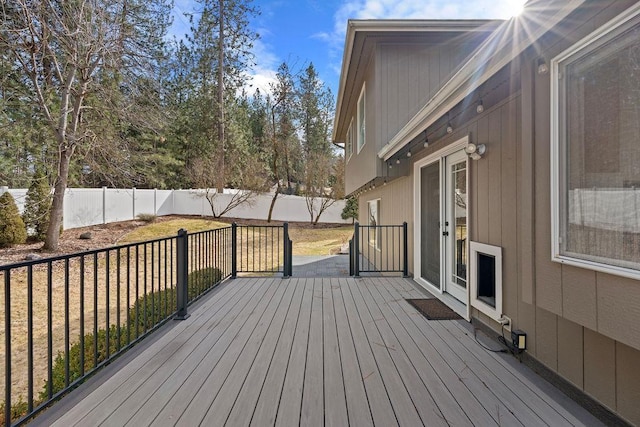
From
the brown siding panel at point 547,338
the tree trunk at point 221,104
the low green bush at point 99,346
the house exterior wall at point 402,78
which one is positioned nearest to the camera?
the brown siding panel at point 547,338

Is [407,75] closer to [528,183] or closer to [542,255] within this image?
[528,183]

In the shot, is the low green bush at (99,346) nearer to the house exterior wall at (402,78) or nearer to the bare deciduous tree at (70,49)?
the house exterior wall at (402,78)

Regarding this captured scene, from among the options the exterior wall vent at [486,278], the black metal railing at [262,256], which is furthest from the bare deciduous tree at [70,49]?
the exterior wall vent at [486,278]

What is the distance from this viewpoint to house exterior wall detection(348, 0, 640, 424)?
60.6 inches

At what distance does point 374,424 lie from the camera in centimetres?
174

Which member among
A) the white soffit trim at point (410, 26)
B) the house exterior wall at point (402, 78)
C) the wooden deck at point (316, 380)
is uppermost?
the white soffit trim at point (410, 26)

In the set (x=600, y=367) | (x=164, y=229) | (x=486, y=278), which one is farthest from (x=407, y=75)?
(x=164, y=229)

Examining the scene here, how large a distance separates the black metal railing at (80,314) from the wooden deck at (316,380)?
0.22 m

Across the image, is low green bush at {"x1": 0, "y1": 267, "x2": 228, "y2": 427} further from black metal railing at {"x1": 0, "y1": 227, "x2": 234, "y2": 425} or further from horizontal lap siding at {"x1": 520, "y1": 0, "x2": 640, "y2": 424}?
horizontal lap siding at {"x1": 520, "y1": 0, "x2": 640, "y2": 424}

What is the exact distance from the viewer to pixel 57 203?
8.92m

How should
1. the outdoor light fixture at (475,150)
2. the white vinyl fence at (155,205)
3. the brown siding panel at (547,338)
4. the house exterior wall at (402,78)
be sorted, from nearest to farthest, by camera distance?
1. the brown siding panel at (547,338)
2. the outdoor light fixture at (475,150)
3. the house exterior wall at (402,78)
4. the white vinyl fence at (155,205)

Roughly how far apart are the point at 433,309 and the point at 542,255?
1920 mm

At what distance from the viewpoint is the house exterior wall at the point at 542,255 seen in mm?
1539

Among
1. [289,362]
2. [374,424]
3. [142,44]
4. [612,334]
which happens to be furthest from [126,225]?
[612,334]
